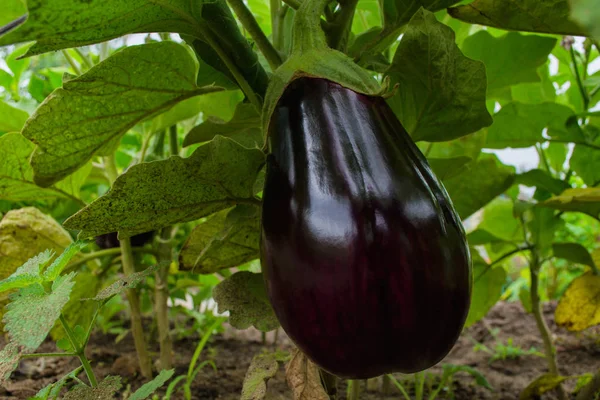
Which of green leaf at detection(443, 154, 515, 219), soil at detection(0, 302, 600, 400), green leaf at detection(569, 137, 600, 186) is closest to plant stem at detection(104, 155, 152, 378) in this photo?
soil at detection(0, 302, 600, 400)

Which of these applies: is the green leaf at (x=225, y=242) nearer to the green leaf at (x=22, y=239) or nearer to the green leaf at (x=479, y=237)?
the green leaf at (x=22, y=239)

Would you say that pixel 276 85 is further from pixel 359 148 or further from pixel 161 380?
pixel 161 380

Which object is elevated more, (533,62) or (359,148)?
(533,62)

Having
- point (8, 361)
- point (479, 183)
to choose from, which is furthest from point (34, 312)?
point (479, 183)

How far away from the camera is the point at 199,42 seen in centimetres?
55

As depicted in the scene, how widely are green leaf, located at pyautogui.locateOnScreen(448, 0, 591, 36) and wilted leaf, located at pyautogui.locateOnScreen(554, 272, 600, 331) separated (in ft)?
1.57

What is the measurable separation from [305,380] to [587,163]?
61cm

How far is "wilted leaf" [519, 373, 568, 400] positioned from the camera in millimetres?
836

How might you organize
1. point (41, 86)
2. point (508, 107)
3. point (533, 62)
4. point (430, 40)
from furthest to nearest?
point (41, 86) < point (508, 107) < point (533, 62) < point (430, 40)

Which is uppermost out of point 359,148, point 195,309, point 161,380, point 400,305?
point 359,148

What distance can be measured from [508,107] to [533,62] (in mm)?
118

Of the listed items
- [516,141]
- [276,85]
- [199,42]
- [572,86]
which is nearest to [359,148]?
[276,85]

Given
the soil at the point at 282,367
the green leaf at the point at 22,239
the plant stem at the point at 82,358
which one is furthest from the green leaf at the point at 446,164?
the green leaf at the point at 22,239

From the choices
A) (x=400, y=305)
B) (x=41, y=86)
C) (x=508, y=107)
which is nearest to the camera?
(x=400, y=305)
